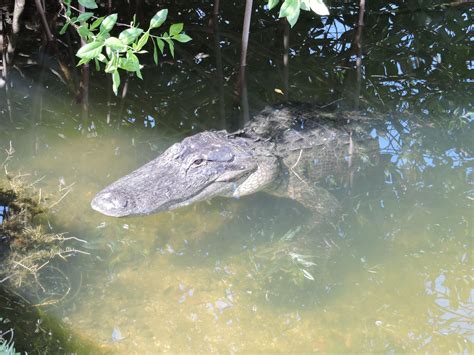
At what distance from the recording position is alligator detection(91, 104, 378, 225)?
4461 mm

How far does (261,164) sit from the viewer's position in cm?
496

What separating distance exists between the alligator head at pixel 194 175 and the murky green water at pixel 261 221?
0.17 m

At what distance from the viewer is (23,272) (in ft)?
12.5

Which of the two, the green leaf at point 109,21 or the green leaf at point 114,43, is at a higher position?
the green leaf at point 109,21

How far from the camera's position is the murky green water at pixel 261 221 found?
3709 millimetres

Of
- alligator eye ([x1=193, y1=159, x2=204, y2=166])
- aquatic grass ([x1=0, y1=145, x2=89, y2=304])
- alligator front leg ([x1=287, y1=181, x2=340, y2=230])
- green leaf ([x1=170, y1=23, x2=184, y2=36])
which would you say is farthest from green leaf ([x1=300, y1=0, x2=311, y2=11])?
aquatic grass ([x1=0, y1=145, x2=89, y2=304])

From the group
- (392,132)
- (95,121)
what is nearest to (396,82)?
(392,132)

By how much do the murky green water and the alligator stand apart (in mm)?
156

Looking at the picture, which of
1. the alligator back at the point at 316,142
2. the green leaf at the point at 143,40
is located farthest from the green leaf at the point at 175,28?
the alligator back at the point at 316,142

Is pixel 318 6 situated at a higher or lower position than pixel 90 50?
higher

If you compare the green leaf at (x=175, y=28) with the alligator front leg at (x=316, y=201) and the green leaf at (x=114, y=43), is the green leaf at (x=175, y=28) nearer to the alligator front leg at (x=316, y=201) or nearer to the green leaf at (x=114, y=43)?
the green leaf at (x=114, y=43)

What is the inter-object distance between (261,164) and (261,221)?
56cm

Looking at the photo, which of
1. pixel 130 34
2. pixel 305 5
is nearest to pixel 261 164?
pixel 130 34

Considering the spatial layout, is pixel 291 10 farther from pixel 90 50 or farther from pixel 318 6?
pixel 90 50
